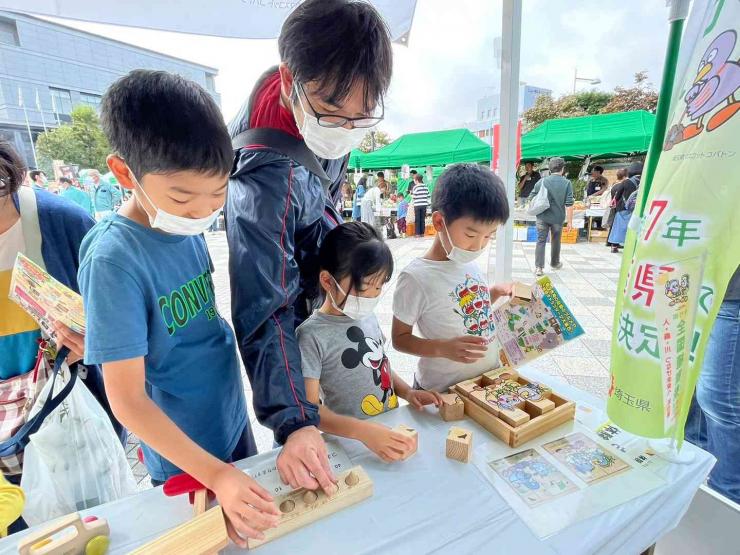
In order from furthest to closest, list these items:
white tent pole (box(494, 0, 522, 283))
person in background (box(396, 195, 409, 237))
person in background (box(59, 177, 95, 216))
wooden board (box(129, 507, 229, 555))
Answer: person in background (box(396, 195, 409, 237)) < person in background (box(59, 177, 95, 216)) < white tent pole (box(494, 0, 522, 283)) < wooden board (box(129, 507, 229, 555))

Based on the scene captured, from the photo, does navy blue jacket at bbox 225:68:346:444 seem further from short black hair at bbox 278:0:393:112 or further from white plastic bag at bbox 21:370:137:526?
white plastic bag at bbox 21:370:137:526

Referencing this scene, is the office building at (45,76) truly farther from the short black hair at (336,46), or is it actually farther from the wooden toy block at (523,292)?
the wooden toy block at (523,292)

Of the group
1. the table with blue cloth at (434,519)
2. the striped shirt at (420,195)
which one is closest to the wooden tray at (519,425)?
the table with blue cloth at (434,519)

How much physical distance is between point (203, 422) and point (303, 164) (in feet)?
2.03

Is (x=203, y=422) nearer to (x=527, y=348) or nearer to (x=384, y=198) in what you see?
(x=527, y=348)

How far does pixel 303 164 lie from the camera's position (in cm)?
80

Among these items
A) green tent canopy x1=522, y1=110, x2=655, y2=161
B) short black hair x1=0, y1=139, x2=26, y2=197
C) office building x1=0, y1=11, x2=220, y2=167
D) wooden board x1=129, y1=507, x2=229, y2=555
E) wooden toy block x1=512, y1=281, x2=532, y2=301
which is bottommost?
wooden board x1=129, y1=507, x2=229, y2=555

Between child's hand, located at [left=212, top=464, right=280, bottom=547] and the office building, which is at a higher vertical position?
the office building

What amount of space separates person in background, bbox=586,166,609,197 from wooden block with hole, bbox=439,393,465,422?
7.91m

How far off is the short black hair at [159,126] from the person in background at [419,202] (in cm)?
760

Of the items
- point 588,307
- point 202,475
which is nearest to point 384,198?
point 588,307

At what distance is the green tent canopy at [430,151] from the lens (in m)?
6.80

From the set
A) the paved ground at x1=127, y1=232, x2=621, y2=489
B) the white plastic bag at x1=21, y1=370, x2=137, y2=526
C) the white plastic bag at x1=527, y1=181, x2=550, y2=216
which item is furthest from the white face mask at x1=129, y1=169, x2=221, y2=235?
the white plastic bag at x1=527, y1=181, x2=550, y2=216

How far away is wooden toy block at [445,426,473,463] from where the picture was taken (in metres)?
0.77
